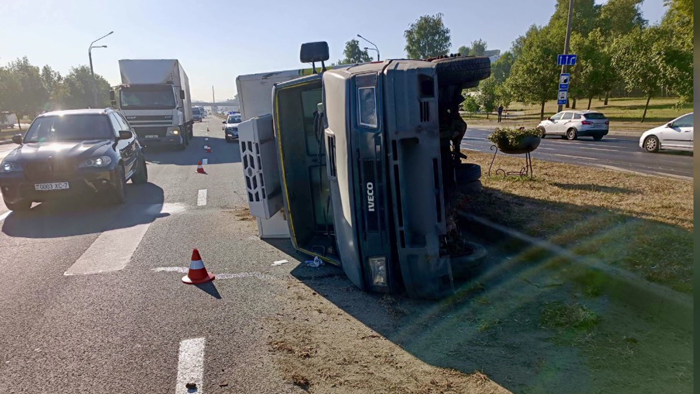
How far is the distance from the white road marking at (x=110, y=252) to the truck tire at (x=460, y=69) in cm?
416

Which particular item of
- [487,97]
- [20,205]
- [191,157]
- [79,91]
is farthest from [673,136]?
[79,91]

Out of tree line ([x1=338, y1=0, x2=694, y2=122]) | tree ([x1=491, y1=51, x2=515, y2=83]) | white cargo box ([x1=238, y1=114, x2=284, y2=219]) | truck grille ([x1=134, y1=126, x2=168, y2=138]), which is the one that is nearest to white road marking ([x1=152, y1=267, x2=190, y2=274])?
white cargo box ([x1=238, y1=114, x2=284, y2=219])

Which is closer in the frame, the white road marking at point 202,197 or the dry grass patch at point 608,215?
the dry grass patch at point 608,215

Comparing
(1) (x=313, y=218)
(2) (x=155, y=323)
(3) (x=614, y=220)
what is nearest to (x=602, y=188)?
(3) (x=614, y=220)

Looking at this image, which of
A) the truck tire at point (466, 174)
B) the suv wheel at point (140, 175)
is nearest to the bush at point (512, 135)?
the truck tire at point (466, 174)

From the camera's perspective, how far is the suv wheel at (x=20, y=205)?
826cm

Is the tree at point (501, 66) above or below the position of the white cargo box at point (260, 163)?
above

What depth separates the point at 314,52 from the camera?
555 centimetres

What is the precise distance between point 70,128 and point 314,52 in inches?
243

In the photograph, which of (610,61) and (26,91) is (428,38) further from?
(26,91)

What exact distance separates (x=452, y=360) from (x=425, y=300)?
101 centimetres

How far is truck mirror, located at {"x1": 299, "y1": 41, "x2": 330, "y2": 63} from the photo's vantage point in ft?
18.0

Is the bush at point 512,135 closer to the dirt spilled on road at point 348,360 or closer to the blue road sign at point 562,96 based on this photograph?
the dirt spilled on road at point 348,360

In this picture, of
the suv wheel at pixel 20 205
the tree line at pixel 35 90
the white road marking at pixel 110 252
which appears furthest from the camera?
the tree line at pixel 35 90
